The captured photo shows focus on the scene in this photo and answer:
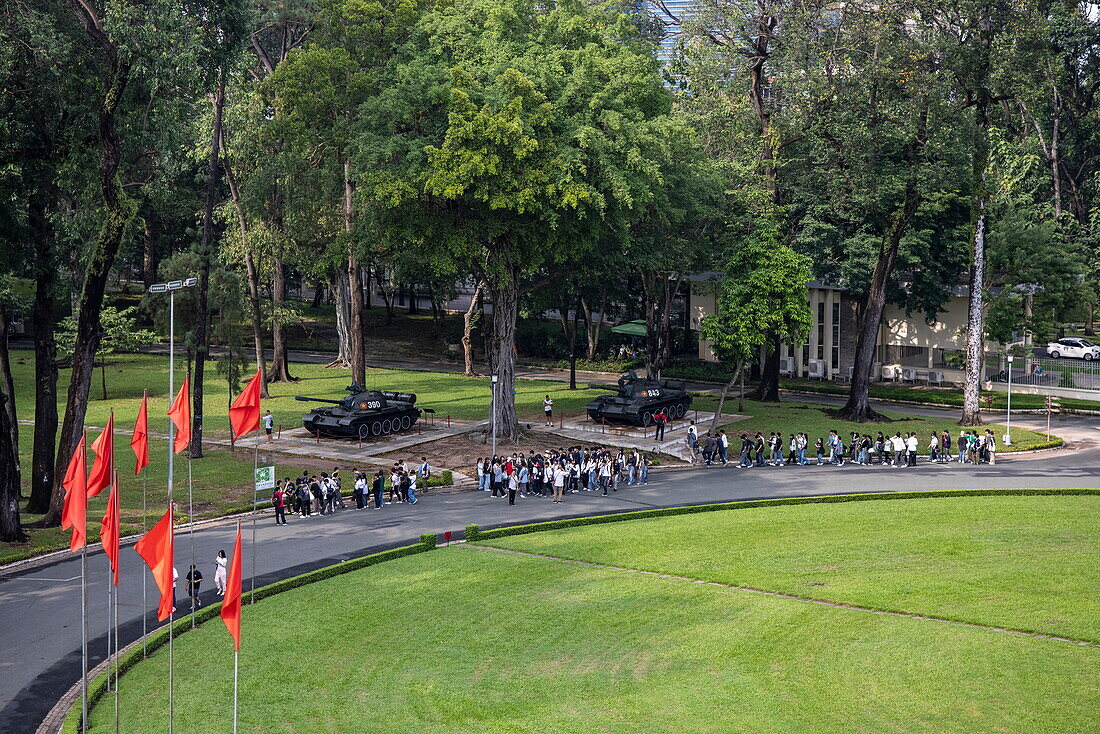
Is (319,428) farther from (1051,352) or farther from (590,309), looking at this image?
(1051,352)

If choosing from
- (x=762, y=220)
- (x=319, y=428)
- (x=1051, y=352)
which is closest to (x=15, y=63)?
(x=319, y=428)

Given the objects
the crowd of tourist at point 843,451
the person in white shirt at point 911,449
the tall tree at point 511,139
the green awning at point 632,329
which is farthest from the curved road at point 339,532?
the green awning at point 632,329

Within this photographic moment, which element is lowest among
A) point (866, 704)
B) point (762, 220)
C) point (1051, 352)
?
point (866, 704)

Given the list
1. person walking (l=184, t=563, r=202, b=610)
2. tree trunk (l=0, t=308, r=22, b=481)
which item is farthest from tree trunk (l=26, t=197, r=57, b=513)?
person walking (l=184, t=563, r=202, b=610)

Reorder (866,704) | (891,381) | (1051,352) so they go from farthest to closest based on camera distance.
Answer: (1051,352)
(891,381)
(866,704)

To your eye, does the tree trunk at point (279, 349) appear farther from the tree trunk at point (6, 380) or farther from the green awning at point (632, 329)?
the tree trunk at point (6, 380)

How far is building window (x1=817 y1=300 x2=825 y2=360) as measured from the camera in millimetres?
61406

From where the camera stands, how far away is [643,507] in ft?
106

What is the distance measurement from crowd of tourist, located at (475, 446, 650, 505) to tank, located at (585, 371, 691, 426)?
6892 millimetres

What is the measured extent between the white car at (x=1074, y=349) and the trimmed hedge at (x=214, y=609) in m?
51.4

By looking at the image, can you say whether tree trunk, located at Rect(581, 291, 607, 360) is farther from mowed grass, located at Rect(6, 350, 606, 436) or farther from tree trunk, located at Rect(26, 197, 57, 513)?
tree trunk, located at Rect(26, 197, 57, 513)

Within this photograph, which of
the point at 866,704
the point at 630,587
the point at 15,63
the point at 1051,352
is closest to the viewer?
the point at 866,704

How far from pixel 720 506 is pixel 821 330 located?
106 feet

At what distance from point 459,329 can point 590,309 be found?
12408mm
